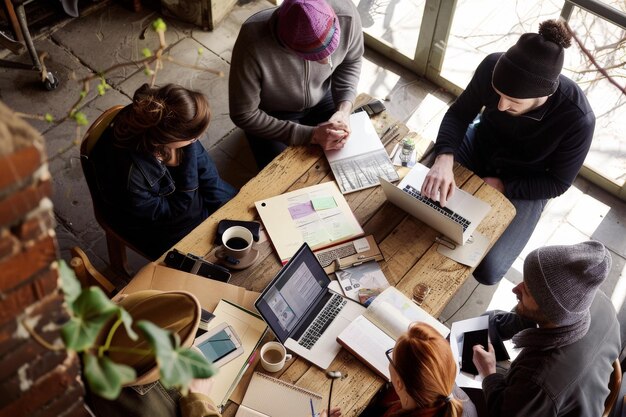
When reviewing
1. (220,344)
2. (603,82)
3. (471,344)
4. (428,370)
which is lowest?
(471,344)

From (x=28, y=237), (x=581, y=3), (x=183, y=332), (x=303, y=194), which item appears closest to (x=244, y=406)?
(x=183, y=332)

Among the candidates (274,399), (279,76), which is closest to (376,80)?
(279,76)

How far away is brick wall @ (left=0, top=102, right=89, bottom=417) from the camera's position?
84cm

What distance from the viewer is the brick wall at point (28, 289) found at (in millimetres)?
844

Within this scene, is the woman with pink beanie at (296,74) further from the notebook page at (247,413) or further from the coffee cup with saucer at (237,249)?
the notebook page at (247,413)

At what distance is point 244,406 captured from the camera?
6.76ft

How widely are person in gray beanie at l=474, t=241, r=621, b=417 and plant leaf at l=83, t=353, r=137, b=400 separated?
1.59m

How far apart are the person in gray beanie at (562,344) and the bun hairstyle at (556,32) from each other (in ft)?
2.61

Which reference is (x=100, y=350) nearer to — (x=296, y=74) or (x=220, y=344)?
(x=220, y=344)

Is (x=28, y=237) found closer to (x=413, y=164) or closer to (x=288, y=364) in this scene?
(x=288, y=364)

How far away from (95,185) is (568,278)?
1.84 m

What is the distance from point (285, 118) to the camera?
3166 mm

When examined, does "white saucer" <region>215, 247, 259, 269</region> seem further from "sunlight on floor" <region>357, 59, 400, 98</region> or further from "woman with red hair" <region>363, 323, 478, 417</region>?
"sunlight on floor" <region>357, 59, 400, 98</region>

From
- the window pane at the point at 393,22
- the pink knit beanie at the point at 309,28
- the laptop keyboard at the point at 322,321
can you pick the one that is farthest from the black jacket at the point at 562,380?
the window pane at the point at 393,22
